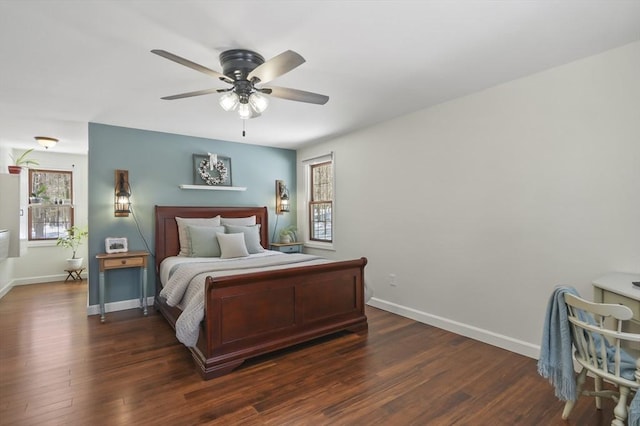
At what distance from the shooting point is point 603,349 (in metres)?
1.71

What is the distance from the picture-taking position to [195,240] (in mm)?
4230

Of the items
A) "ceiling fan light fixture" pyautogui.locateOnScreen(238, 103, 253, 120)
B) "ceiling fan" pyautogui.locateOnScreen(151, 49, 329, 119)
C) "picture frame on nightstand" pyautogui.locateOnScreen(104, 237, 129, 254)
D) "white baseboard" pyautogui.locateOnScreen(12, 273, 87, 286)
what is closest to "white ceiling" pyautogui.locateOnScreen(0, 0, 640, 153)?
"ceiling fan" pyautogui.locateOnScreen(151, 49, 329, 119)

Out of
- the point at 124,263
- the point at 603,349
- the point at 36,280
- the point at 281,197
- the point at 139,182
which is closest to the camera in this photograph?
the point at 603,349

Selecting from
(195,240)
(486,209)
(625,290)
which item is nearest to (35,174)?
(195,240)

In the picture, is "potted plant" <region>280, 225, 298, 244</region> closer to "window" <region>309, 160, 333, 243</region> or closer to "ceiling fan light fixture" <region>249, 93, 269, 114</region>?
"window" <region>309, 160, 333, 243</region>

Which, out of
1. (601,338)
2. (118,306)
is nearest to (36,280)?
(118,306)

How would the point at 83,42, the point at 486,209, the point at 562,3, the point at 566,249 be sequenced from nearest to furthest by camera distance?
the point at 562,3, the point at 83,42, the point at 566,249, the point at 486,209

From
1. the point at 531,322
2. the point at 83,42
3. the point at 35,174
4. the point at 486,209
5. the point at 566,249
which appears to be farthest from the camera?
the point at 35,174

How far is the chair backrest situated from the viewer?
1.63 meters

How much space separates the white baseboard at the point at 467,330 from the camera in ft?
9.52

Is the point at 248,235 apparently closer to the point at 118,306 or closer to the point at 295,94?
the point at 118,306

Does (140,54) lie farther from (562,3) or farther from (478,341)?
(478,341)

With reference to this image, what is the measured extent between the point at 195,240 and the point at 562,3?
13.6ft

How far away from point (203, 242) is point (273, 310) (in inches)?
68.3
